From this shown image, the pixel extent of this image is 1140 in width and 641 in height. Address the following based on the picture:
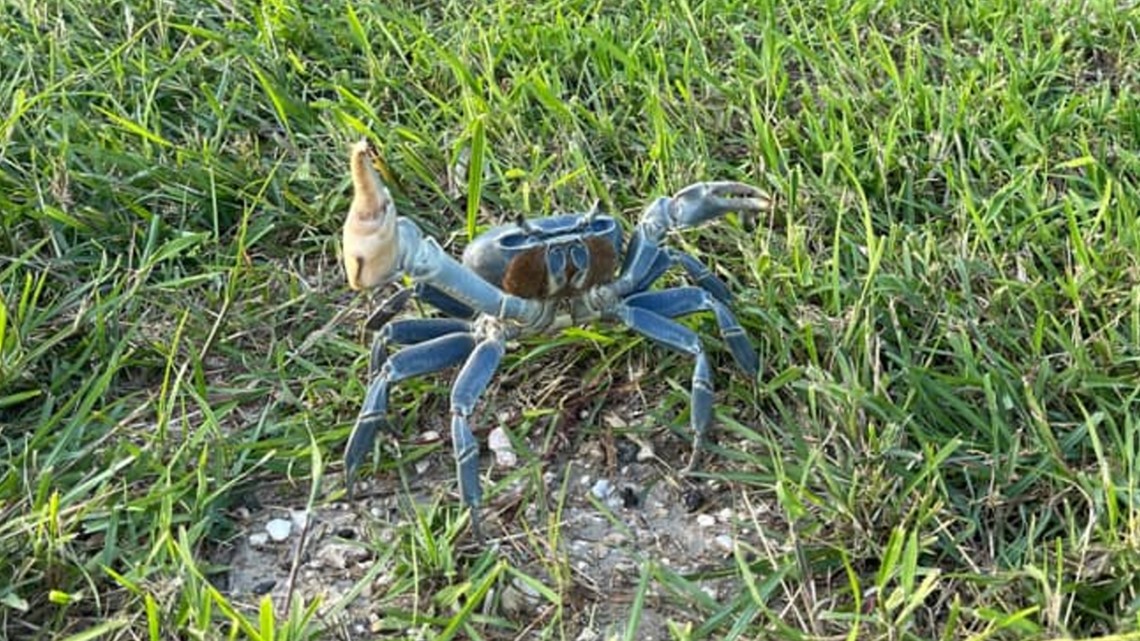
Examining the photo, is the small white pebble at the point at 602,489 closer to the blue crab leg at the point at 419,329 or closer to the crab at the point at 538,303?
the crab at the point at 538,303

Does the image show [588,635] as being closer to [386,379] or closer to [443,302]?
[386,379]

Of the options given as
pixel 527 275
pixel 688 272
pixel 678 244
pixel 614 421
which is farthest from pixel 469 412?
pixel 678 244

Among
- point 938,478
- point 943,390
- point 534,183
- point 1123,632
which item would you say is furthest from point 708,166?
point 1123,632

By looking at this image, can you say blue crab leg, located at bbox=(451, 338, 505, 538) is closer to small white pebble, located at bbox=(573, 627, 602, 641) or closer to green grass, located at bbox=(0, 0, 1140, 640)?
green grass, located at bbox=(0, 0, 1140, 640)

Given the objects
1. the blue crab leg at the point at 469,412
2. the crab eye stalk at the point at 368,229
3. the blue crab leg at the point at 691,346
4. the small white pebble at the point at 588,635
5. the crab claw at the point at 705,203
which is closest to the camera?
the crab eye stalk at the point at 368,229

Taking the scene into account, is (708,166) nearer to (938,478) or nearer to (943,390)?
(943,390)

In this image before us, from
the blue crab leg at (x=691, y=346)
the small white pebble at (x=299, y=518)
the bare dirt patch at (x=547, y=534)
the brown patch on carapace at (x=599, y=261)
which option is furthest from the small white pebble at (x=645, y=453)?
the small white pebble at (x=299, y=518)
